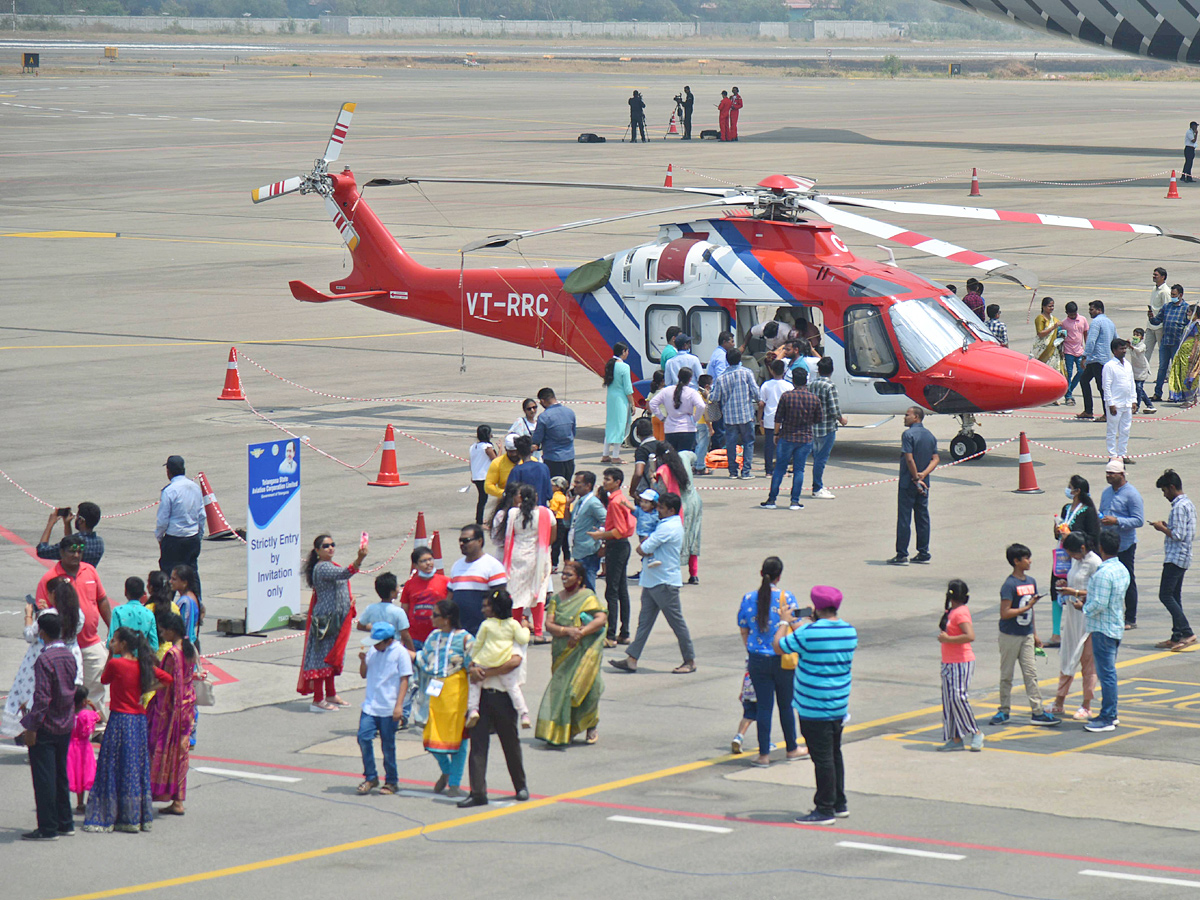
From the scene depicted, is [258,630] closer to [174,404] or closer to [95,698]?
[95,698]

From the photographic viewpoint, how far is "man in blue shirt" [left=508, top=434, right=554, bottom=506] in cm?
1664

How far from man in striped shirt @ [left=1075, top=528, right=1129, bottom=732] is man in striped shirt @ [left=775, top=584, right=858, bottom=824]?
112 inches

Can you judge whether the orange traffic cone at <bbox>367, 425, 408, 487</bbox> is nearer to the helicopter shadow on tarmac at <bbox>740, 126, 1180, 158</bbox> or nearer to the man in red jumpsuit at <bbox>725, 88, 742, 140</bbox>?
the helicopter shadow on tarmac at <bbox>740, 126, 1180, 158</bbox>

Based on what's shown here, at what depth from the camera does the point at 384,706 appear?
39.0 ft

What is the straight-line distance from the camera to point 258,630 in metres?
15.8

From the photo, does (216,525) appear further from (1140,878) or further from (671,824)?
(1140,878)

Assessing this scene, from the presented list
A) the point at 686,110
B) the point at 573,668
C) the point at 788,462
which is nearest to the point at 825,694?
the point at 573,668

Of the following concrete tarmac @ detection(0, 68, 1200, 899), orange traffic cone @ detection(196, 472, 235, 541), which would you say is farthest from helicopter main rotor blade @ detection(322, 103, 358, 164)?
→ orange traffic cone @ detection(196, 472, 235, 541)

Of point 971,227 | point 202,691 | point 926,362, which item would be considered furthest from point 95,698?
point 971,227

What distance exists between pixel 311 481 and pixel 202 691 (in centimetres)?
1010

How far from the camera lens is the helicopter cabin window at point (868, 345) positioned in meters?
22.7

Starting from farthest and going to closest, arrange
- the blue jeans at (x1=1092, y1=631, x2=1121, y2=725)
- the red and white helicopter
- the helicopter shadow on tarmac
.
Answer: the helicopter shadow on tarmac, the red and white helicopter, the blue jeans at (x1=1092, y1=631, x2=1121, y2=725)

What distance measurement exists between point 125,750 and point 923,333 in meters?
14.2

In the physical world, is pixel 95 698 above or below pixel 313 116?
below
